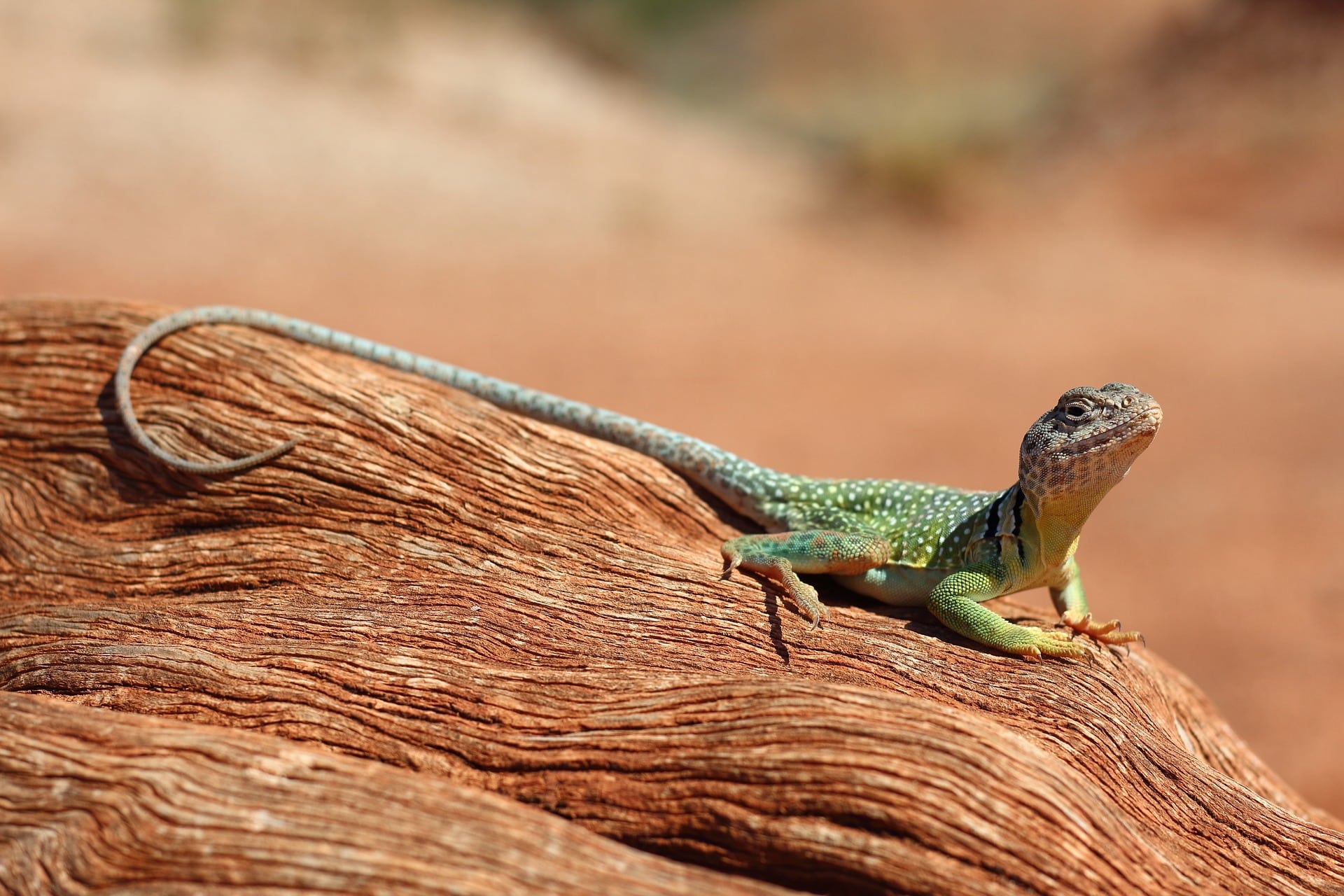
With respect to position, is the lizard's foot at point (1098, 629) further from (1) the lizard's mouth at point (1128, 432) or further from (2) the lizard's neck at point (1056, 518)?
(1) the lizard's mouth at point (1128, 432)

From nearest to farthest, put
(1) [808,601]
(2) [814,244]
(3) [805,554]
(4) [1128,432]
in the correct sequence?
(4) [1128,432], (1) [808,601], (3) [805,554], (2) [814,244]

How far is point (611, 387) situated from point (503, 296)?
12.2 feet

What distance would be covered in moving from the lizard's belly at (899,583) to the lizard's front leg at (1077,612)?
0.61m

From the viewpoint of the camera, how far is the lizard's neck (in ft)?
14.7

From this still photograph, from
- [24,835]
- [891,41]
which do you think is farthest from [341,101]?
[891,41]

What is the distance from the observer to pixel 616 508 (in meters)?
5.18

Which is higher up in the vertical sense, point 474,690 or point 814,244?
point 814,244

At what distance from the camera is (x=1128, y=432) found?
14.0 ft

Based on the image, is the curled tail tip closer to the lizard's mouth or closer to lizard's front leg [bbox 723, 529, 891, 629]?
lizard's front leg [bbox 723, 529, 891, 629]

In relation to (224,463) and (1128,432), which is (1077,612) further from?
(224,463)

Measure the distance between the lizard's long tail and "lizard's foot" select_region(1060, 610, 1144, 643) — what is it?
1508 millimetres

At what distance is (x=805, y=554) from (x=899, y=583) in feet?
1.53

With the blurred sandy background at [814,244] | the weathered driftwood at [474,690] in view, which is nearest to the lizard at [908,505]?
the weathered driftwood at [474,690]

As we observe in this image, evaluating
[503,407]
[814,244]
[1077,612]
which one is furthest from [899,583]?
[814,244]
